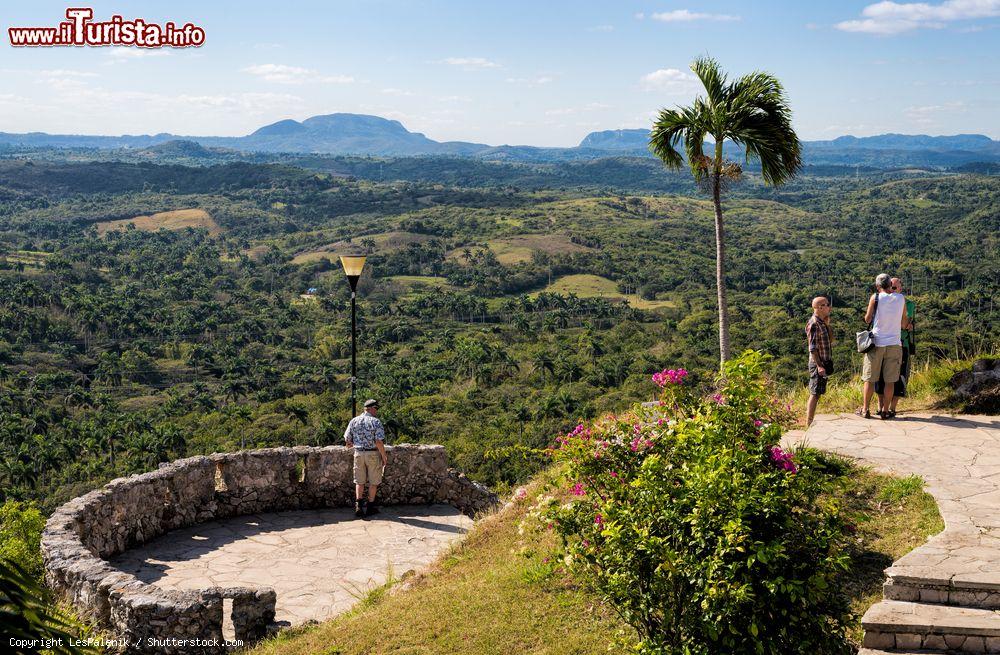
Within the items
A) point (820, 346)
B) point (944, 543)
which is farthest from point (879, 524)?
point (820, 346)

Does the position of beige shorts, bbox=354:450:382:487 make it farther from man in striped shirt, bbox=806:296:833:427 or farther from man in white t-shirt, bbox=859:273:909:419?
man in white t-shirt, bbox=859:273:909:419

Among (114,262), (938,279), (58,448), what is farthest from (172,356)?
(938,279)

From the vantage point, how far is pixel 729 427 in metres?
4.99

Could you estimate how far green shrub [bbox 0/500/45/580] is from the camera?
8497 millimetres

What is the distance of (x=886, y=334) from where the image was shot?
948 centimetres

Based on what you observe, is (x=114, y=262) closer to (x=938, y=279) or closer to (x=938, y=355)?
(x=938, y=279)

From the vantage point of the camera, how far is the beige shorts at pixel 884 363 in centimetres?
948

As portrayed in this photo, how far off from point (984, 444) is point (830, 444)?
5.42 feet

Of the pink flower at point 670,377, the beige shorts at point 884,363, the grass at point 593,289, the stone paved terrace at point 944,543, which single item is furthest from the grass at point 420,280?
the pink flower at point 670,377

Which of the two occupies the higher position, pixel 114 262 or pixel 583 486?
pixel 583 486

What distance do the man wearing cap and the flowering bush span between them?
5464 millimetres

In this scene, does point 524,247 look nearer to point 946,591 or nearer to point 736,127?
point 736,127

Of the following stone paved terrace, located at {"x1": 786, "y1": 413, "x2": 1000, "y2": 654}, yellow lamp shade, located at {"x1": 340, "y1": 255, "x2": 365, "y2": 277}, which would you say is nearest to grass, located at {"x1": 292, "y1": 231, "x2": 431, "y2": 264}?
yellow lamp shade, located at {"x1": 340, "y1": 255, "x2": 365, "y2": 277}

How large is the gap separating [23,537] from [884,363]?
10.7 m
